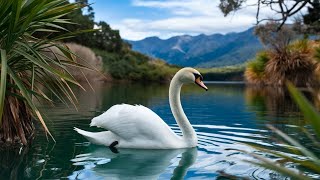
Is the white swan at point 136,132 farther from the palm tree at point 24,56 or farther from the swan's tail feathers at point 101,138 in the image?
the palm tree at point 24,56

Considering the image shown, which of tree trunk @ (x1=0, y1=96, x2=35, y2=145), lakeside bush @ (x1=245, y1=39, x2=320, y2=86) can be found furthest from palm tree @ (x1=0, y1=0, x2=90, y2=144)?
lakeside bush @ (x1=245, y1=39, x2=320, y2=86)

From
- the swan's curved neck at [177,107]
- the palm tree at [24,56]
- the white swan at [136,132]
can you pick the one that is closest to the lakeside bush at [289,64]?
the swan's curved neck at [177,107]

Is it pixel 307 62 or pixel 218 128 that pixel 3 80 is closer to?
pixel 218 128

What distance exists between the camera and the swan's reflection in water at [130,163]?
468cm

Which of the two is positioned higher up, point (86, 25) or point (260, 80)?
point (86, 25)

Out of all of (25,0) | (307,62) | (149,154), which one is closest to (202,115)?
(149,154)

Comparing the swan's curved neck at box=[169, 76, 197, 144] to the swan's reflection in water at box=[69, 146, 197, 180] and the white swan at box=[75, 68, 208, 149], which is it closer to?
the white swan at box=[75, 68, 208, 149]

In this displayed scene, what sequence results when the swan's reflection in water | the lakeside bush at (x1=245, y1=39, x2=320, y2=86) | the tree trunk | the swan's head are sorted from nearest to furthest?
the swan's reflection in water
the tree trunk
the swan's head
the lakeside bush at (x1=245, y1=39, x2=320, y2=86)

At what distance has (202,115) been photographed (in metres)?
12.2

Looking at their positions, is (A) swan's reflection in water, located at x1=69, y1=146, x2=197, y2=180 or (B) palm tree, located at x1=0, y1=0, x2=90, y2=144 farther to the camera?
(B) palm tree, located at x1=0, y1=0, x2=90, y2=144

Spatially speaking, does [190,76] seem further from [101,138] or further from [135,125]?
[101,138]

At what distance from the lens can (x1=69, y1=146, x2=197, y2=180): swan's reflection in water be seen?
468 centimetres

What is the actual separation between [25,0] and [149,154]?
2.49m

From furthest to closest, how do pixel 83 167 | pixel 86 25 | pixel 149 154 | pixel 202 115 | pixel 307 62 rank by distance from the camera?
pixel 86 25 < pixel 307 62 < pixel 202 115 < pixel 149 154 < pixel 83 167
